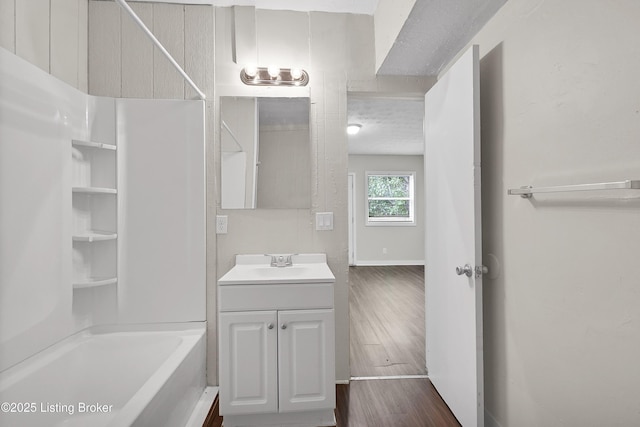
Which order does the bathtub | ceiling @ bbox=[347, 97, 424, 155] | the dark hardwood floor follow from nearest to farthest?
the bathtub < the dark hardwood floor < ceiling @ bbox=[347, 97, 424, 155]

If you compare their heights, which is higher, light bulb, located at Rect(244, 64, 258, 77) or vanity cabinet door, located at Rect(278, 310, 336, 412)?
light bulb, located at Rect(244, 64, 258, 77)

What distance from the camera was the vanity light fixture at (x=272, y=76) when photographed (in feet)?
6.78

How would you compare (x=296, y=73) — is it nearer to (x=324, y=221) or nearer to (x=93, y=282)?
(x=324, y=221)

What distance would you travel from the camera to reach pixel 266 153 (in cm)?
216

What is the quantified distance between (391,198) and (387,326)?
3957 millimetres

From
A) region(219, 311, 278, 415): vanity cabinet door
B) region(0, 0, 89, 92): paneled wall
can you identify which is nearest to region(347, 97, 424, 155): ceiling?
region(219, 311, 278, 415): vanity cabinet door

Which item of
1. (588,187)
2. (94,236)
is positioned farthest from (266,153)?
(588,187)

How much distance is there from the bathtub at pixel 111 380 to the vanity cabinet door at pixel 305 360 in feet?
1.72

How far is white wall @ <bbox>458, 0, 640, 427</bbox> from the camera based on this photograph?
36.9 inches

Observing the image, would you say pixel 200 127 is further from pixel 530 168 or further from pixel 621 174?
pixel 621 174

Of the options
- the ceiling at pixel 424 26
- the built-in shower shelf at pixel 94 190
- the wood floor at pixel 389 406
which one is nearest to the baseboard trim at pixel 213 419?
the wood floor at pixel 389 406

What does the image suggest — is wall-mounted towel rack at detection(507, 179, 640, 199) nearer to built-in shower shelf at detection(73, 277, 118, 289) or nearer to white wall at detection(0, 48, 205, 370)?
white wall at detection(0, 48, 205, 370)

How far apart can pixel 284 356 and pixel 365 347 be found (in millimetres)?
1187

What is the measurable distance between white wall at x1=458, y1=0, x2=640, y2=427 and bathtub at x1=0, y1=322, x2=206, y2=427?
157cm
